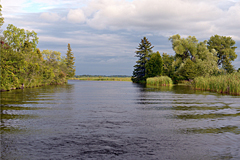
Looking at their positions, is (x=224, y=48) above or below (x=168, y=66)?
above

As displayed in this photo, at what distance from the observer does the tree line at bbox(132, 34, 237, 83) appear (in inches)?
2992

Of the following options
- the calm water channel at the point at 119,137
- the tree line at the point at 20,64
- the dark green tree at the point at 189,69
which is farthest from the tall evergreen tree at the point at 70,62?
the calm water channel at the point at 119,137

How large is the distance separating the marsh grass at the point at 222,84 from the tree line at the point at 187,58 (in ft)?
71.6

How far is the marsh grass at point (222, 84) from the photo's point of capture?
107 ft

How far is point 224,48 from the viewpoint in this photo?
9269 centimetres

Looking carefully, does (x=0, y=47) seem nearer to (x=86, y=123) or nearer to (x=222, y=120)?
(x=86, y=123)

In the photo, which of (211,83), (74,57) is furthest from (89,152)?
(74,57)

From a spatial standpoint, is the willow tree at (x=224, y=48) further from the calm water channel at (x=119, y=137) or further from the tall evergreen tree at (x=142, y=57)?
the calm water channel at (x=119, y=137)

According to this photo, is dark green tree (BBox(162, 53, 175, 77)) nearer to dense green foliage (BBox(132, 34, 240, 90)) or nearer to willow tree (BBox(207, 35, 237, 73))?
dense green foliage (BBox(132, 34, 240, 90))

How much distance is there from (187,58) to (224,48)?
22.2m

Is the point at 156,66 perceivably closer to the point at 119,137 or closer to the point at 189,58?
the point at 189,58

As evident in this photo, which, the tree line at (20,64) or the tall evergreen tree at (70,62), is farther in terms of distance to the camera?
the tall evergreen tree at (70,62)

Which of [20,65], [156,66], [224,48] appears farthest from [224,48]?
[20,65]

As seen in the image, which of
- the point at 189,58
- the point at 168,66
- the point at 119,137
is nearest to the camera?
the point at 119,137
